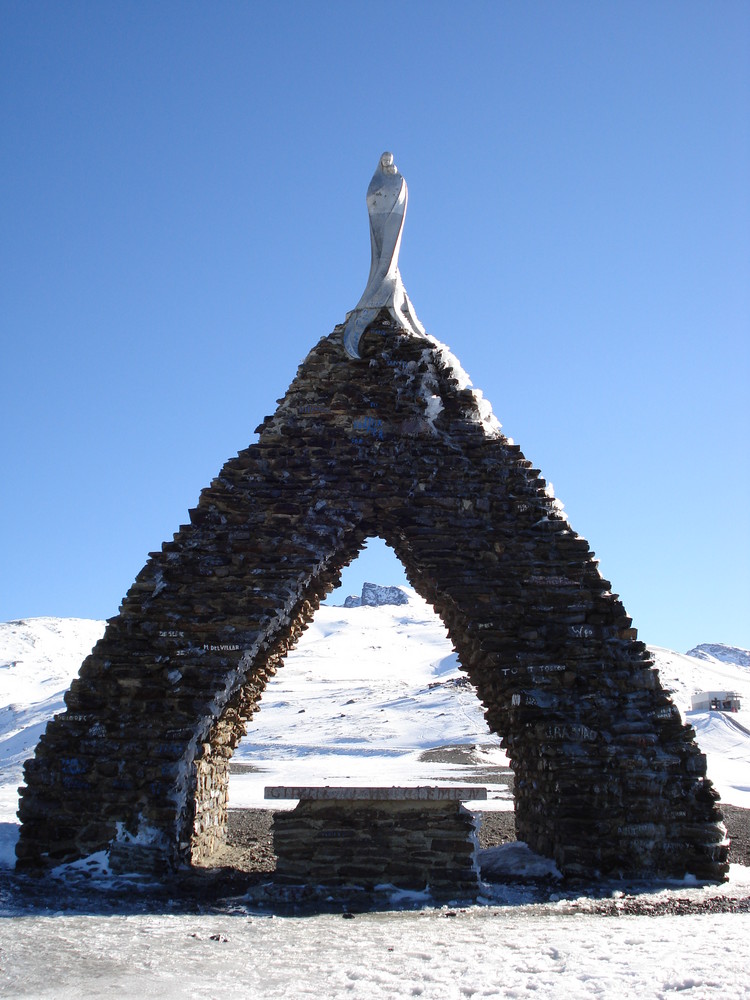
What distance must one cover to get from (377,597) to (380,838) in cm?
7678

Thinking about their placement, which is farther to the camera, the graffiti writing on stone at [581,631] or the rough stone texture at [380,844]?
the graffiti writing on stone at [581,631]

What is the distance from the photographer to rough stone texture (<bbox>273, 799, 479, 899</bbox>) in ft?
24.1

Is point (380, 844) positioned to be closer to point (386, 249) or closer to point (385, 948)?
point (385, 948)

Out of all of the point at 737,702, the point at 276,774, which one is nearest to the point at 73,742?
the point at 276,774

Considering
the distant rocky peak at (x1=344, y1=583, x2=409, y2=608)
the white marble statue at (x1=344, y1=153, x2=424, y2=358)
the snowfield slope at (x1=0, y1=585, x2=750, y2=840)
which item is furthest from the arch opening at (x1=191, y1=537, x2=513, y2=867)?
the distant rocky peak at (x1=344, y1=583, x2=409, y2=608)

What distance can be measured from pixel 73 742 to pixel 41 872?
1.16 meters

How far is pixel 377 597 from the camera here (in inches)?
3307

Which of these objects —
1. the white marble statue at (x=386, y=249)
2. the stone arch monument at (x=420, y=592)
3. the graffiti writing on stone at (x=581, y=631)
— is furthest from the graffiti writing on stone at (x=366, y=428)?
the graffiti writing on stone at (x=581, y=631)

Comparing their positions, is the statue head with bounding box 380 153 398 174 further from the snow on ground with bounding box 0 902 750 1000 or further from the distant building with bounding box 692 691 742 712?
the distant building with bounding box 692 691 742 712

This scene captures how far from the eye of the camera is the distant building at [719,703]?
31.0 metres

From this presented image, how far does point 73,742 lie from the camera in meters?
8.62

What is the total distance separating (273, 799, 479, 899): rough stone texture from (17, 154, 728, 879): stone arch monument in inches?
49.4

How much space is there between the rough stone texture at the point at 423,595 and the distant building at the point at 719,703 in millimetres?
24003

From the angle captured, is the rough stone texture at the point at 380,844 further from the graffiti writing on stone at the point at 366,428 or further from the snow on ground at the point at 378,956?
the graffiti writing on stone at the point at 366,428
